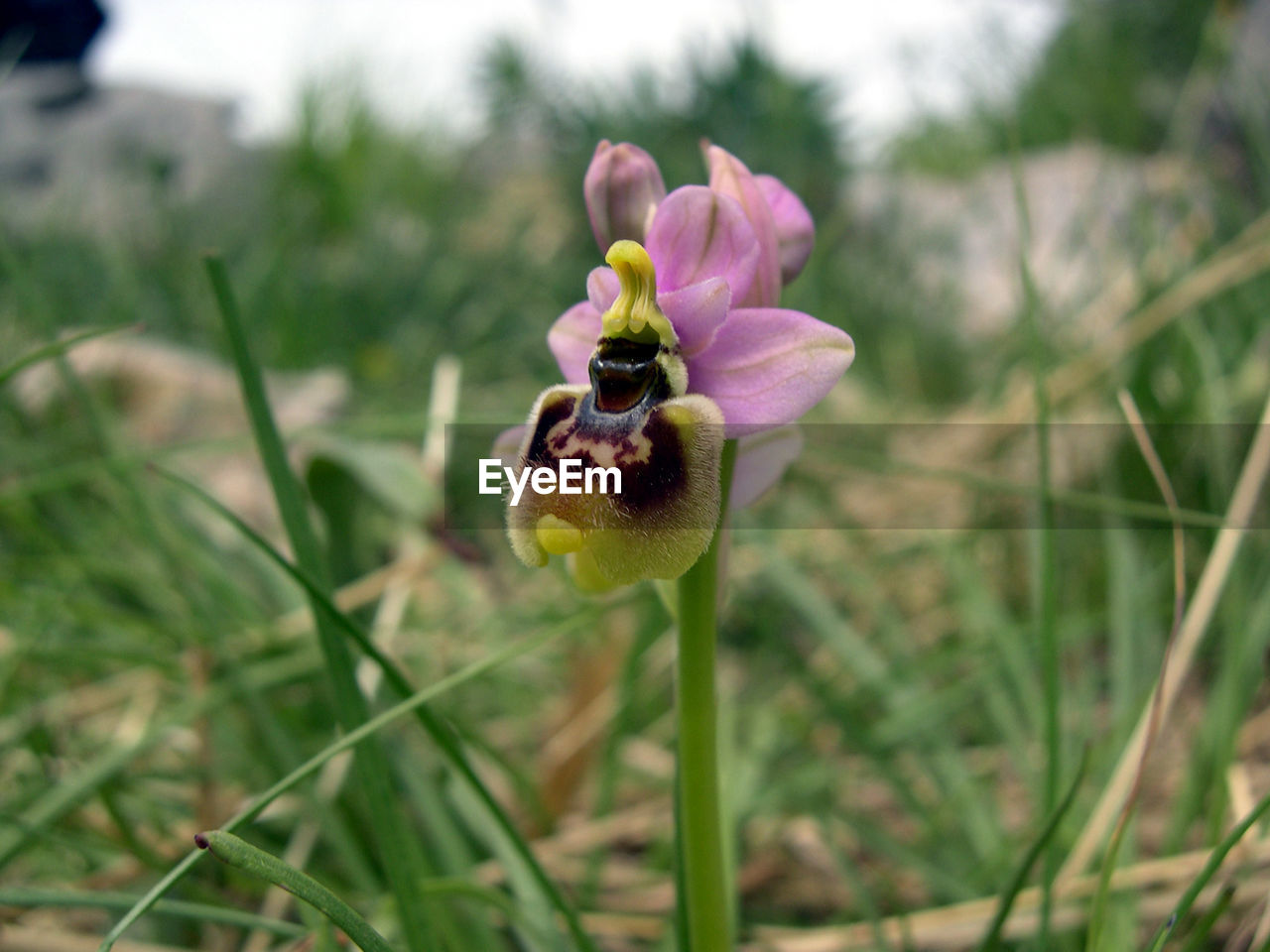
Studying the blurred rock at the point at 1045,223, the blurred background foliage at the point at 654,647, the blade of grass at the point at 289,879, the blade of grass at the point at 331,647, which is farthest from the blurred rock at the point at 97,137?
the blade of grass at the point at 289,879

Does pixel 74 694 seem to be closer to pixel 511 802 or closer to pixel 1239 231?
pixel 511 802

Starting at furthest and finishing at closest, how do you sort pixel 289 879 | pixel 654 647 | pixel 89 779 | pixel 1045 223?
1. pixel 1045 223
2. pixel 654 647
3. pixel 89 779
4. pixel 289 879

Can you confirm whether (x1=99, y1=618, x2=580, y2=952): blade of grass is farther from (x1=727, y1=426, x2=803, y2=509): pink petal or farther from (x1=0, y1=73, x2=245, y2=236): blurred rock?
(x1=0, y1=73, x2=245, y2=236): blurred rock

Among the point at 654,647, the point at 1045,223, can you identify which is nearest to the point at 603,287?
the point at 654,647

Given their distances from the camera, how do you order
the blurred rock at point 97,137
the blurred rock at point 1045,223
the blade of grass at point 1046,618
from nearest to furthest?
the blade of grass at point 1046,618
the blurred rock at point 1045,223
the blurred rock at point 97,137

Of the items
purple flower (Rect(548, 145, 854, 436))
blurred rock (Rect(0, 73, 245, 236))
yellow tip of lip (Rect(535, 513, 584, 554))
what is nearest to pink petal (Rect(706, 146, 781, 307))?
purple flower (Rect(548, 145, 854, 436))

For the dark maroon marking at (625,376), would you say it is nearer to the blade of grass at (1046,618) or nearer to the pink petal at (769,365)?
the pink petal at (769,365)

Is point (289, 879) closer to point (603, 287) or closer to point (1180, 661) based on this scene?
point (603, 287)
